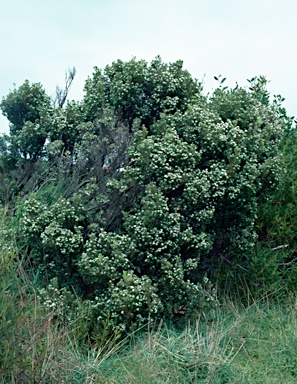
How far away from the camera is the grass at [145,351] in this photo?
19.1ft

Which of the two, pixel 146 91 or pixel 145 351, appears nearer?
pixel 145 351

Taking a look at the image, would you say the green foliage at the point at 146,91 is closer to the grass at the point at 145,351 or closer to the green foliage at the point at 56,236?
the green foliage at the point at 56,236

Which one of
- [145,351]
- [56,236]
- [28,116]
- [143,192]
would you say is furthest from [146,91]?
[145,351]

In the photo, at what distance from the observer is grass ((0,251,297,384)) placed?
5.82 meters

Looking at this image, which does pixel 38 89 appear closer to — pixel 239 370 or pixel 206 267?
pixel 206 267

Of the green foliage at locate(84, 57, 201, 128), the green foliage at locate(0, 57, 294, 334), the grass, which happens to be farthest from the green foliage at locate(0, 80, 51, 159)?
the grass

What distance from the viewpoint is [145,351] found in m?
7.11

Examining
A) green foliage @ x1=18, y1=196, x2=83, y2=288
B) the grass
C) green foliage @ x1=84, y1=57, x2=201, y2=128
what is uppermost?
green foliage @ x1=84, y1=57, x2=201, y2=128

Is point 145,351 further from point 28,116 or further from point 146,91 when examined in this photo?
point 28,116

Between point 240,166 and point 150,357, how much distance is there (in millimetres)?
3121

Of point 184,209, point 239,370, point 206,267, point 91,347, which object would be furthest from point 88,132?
point 239,370

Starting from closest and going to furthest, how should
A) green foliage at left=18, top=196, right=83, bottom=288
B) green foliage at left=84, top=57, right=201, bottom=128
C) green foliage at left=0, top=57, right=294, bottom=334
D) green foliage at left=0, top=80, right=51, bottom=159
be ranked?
green foliage at left=0, top=57, right=294, bottom=334 < green foliage at left=18, top=196, right=83, bottom=288 < green foliage at left=84, top=57, right=201, bottom=128 < green foliage at left=0, top=80, right=51, bottom=159

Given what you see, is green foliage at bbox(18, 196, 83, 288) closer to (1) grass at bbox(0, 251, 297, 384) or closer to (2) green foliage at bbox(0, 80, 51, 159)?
(1) grass at bbox(0, 251, 297, 384)

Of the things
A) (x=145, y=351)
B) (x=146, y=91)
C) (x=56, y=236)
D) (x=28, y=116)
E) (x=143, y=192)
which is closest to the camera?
(x=145, y=351)
